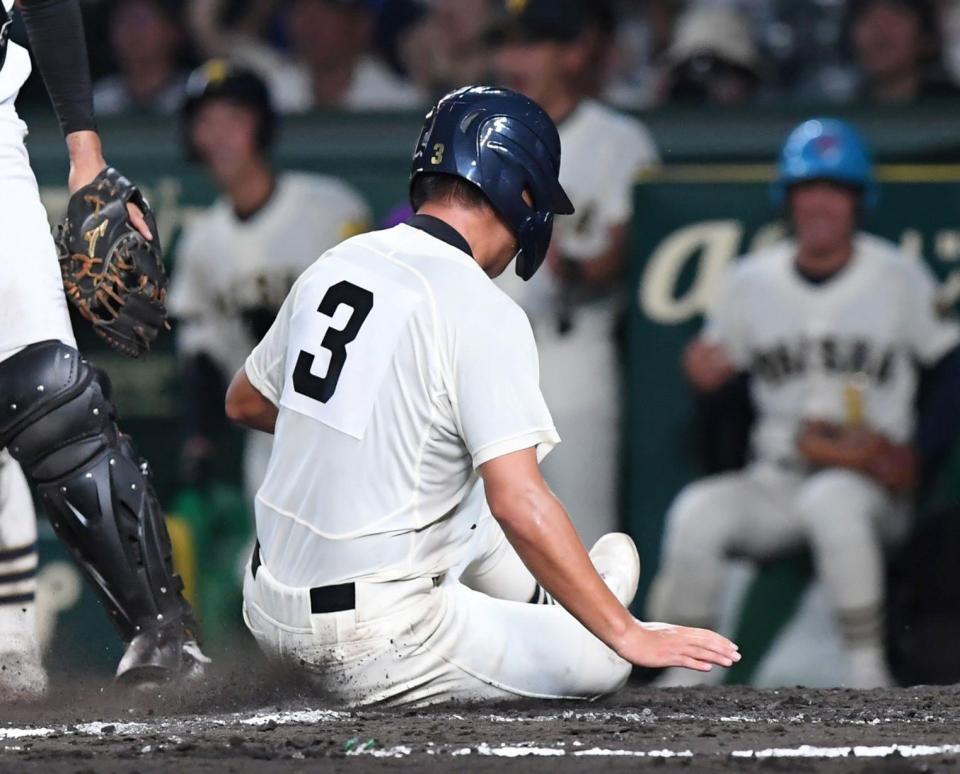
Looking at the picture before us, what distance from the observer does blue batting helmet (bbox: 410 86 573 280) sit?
3.60m

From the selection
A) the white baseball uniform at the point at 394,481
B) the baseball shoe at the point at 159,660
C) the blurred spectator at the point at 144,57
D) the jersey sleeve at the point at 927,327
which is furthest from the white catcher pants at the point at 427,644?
the blurred spectator at the point at 144,57

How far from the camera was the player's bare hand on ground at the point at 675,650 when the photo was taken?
3.27 metres

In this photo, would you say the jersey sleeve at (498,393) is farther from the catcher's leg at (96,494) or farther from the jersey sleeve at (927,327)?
the jersey sleeve at (927,327)

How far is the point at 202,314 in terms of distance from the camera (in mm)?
6719

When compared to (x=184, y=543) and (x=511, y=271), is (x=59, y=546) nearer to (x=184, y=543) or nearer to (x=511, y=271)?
(x=184, y=543)

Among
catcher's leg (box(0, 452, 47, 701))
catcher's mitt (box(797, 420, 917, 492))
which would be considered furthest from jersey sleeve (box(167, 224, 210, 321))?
catcher's leg (box(0, 452, 47, 701))

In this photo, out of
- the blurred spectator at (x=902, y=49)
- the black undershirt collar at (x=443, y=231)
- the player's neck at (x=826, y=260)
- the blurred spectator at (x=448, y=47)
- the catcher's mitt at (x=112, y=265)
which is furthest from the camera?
the blurred spectator at (x=448, y=47)

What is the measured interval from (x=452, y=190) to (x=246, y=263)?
3.12 meters

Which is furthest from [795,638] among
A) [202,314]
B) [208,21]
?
[208,21]

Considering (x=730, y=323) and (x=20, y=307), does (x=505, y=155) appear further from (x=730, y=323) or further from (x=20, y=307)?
(x=730, y=323)

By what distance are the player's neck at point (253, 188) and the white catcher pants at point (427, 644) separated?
3189 millimetres

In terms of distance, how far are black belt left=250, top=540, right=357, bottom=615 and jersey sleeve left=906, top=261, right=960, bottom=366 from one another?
109 inches

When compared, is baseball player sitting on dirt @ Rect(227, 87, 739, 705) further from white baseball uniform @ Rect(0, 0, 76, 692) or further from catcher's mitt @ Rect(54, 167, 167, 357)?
white baseball uniform @ Rect(0, 0, 76, 692)

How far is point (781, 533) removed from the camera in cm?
570
